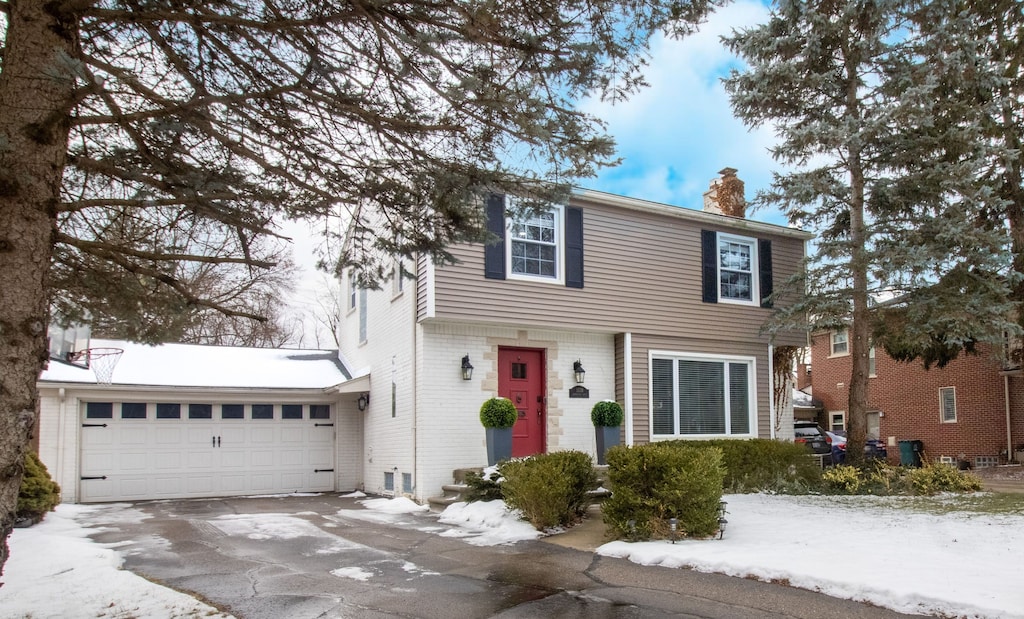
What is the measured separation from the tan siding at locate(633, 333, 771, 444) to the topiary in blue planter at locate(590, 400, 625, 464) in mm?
983

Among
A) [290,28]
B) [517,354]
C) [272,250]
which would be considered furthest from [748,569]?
[517,354]

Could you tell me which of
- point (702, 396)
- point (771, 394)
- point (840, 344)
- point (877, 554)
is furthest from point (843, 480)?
point (840, 344)

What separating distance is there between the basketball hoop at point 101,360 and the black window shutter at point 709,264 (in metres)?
11.7

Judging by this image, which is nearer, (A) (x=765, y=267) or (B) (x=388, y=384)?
(B) (x=388, y=384)

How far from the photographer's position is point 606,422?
41.1ft

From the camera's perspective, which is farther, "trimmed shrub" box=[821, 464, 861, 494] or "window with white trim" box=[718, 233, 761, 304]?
"window with white trim" box=[718, 233, 761, 304]

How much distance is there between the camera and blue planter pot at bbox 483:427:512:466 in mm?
11648

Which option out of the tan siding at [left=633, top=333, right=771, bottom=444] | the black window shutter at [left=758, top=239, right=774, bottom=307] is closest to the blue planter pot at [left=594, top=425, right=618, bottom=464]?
the tan siding at [left=633, top=333, right=771, bottom=444]

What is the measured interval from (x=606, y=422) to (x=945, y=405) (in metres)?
16.8

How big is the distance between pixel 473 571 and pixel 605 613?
1881mm

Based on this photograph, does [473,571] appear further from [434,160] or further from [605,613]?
[434,160]

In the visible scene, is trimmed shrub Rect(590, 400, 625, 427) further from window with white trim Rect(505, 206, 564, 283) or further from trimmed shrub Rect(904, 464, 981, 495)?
trimmed shrub Rect(904, 464, 981, 495)

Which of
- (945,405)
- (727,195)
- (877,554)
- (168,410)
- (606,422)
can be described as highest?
(727,195)

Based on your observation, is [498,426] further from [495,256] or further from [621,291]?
[621,291]
